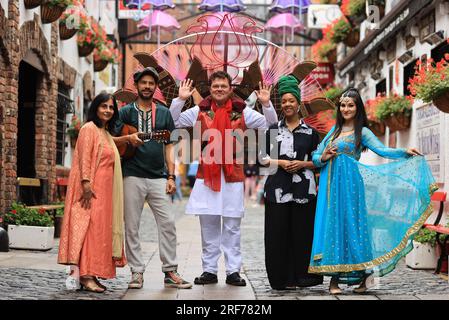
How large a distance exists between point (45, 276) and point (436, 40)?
6.65 m

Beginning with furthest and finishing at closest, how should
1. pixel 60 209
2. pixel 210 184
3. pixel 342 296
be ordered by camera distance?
pixel 60 209 → pixel 210 184 → pixel 342 296

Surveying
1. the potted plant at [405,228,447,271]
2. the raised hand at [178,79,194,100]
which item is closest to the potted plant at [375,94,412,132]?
the potted plant at [405,228,447,271]

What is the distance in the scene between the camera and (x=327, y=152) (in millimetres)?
7414

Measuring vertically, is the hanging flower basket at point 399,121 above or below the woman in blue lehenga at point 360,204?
above

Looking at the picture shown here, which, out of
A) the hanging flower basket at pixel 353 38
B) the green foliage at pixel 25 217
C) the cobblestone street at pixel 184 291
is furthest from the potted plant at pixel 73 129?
the hanging flower basket at pixel 353 38

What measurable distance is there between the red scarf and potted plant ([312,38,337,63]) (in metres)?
15.4

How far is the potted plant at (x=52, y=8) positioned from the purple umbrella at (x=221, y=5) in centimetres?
520

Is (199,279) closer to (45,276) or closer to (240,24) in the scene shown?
(45,276)

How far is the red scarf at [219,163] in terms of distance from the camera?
25.5 ft

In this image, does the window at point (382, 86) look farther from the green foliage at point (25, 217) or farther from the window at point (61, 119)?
the green foliage at point (25, 217)

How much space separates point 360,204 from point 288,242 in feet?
2.52

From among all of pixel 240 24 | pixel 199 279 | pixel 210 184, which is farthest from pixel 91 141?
pixel 240 24

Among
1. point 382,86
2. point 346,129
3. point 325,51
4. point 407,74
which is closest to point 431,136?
point 407,74
